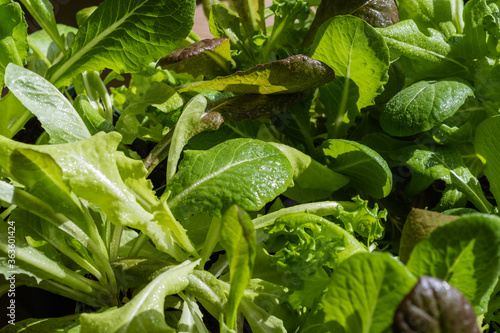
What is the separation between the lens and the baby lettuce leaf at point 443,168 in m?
0.47

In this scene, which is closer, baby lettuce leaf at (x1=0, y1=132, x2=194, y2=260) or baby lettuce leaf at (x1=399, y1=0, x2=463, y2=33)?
baby lettuce leaf at (x1=0, y1=132, x2=194, y2=260)

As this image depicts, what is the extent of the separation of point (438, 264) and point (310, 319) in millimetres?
133

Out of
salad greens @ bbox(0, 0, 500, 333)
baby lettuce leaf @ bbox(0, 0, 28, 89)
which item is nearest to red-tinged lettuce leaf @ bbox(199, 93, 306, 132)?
salad greens @ bbox(0, 0, 500, 333)

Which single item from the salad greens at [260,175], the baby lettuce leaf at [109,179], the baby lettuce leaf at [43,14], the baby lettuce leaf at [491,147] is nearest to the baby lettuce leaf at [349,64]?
the salad greens at [260,175]

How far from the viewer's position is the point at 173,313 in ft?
1.42

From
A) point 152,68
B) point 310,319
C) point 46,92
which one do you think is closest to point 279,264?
point 310,319

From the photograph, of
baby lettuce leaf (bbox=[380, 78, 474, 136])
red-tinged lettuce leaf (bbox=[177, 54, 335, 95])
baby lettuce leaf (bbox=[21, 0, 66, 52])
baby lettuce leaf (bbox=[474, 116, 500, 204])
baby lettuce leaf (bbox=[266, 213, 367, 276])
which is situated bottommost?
baby lettuce leaf (bbox=[266, 213, 367, 276])

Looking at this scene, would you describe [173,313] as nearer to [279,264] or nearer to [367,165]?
[279,264]

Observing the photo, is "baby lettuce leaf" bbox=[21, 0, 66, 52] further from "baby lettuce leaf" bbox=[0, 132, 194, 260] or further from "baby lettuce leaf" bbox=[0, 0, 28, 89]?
"baby lettuce leaf" bbox=[0, 132, 194, 260]

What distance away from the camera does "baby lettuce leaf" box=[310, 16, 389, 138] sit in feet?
1.54

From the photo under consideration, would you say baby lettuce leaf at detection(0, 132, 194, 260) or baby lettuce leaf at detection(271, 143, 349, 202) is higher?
baby lettuce leaf at detection(0, 132, 194, 260)

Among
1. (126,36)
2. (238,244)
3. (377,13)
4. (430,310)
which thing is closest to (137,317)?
(238,244)

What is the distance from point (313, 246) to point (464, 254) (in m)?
0.13

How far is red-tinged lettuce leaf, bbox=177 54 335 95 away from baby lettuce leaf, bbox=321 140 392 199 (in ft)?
0.23
